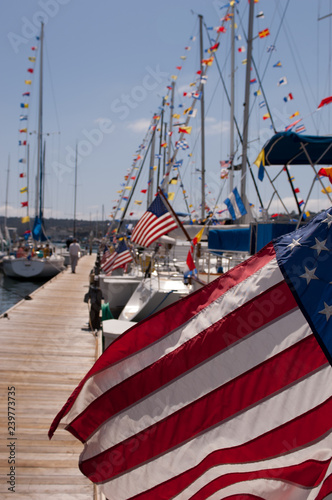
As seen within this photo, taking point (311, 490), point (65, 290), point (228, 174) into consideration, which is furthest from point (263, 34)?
point (311, 490)

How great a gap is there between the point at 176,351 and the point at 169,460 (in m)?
0.79

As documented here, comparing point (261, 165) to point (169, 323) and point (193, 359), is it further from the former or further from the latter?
point (193, 359)

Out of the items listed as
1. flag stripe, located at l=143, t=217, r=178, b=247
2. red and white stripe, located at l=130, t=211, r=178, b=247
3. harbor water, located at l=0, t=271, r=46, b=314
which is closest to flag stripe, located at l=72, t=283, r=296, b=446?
red and white stripe, located at l=130, t=211, r=178, b=247

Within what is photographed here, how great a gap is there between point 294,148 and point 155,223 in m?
3.07

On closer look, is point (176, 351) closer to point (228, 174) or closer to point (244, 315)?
point (244, 315)

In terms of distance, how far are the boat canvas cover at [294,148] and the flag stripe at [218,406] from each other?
4503 millimetres

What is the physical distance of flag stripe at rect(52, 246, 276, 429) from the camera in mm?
3529

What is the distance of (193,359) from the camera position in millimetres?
3508

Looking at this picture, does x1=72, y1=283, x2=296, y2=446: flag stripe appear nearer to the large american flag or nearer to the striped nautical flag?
the large american flag

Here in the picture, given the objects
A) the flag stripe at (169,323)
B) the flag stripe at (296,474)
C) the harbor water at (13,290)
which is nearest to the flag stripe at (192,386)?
the flag stripe at (169,323)

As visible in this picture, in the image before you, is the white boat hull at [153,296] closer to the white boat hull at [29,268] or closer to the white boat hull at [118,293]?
the white boat hull at [118,293]

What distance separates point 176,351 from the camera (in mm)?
3596

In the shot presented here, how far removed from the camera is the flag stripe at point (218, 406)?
10.3 ft

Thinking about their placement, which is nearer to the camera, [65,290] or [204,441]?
[204,441]
